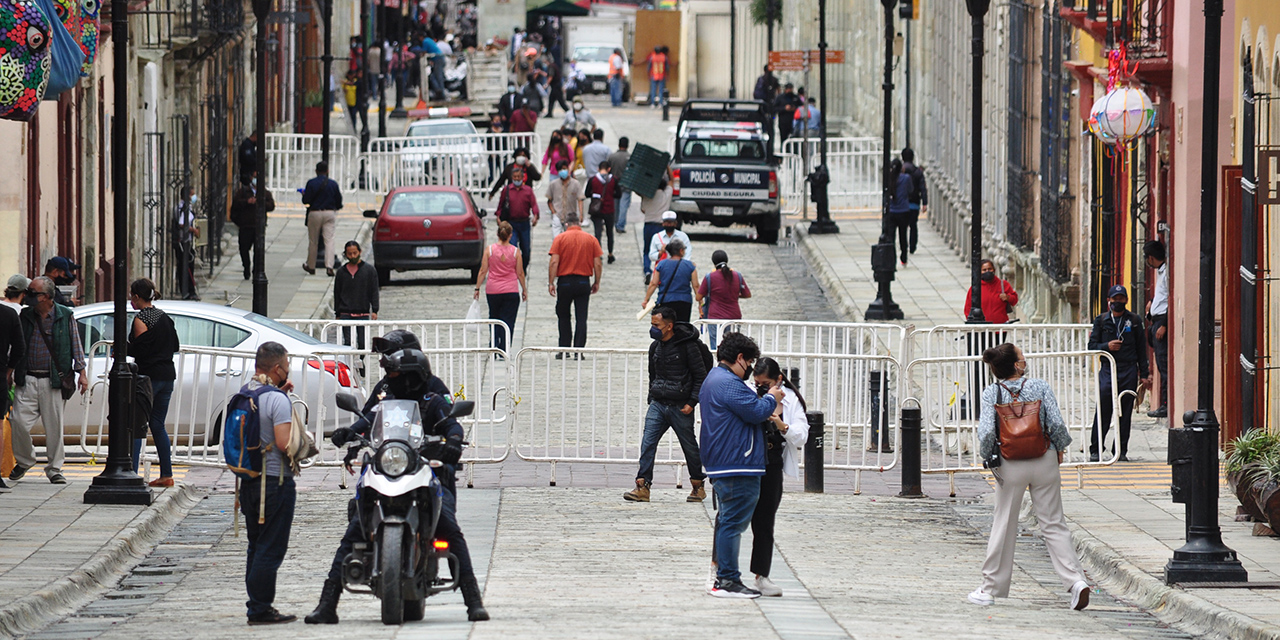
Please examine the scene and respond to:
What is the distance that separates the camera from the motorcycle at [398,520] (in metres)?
11.0

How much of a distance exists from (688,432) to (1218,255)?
536 centimetres

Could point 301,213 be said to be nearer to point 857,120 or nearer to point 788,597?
point 857,120

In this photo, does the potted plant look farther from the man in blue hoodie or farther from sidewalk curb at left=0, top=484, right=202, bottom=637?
sidewalk curb at left=0, top=484, right=202, bottom=637

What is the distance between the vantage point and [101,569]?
539 inches

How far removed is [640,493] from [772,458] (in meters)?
3.96

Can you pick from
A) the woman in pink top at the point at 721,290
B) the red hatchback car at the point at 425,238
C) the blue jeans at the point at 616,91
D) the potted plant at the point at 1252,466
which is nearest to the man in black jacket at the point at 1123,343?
the potted plant at the point at 1252,466

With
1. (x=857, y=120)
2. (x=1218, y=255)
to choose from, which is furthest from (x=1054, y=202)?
(x=857, y=120)

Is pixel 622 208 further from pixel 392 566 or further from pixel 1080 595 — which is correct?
pixel 392 566

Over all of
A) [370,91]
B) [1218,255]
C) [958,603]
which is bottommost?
[958,603]

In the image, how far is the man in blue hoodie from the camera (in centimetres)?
1255

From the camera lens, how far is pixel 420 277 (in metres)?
33.4

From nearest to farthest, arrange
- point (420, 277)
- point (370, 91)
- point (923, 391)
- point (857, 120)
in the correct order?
point (923, 391) → point (420, 277) → point (857, 120) → point (370, 91)

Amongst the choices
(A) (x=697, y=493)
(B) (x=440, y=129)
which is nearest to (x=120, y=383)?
(A) (x=697, y=493)

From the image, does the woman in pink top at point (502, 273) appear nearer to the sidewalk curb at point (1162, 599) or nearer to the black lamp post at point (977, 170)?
the black lamp post at point (977, 170)
